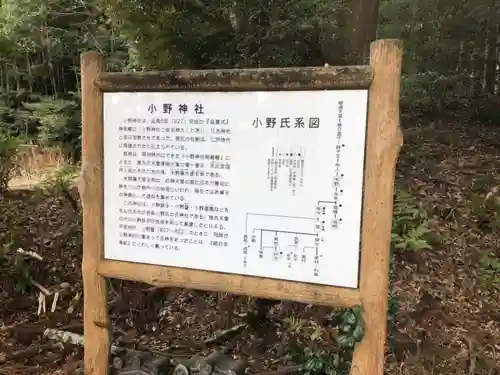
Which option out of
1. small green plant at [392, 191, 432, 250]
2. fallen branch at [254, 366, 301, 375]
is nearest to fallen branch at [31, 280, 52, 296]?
fallen branch at [254, 366, 301, 375]

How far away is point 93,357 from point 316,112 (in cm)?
197

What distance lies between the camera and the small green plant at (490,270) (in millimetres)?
4805

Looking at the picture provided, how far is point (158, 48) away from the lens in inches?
185

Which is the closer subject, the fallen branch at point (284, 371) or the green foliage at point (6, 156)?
the fallen branch at point (284, 371)

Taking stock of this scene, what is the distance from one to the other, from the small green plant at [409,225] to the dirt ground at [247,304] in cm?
12

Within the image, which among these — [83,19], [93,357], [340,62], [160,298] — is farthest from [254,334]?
[83,19]

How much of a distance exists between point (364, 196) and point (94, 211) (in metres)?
1.60

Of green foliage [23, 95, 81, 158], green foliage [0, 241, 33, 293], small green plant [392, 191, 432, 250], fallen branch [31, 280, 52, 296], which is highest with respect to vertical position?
green foliage [23, 95, 81, 158]

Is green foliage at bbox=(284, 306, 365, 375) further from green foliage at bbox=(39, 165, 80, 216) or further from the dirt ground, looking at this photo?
green foliage at bbox=(39, 165, 80, 216)

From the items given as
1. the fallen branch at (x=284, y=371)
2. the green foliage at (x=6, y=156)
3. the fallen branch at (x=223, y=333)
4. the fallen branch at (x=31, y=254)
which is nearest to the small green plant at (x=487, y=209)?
the fallen branch at (x=223, y=333)

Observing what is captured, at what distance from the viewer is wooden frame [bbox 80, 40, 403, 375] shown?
2488mm

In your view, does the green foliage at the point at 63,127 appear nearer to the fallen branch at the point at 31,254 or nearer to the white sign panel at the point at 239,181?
the fallen branch at the point at 31,254

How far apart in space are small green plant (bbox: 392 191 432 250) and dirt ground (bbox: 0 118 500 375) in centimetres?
→ 12

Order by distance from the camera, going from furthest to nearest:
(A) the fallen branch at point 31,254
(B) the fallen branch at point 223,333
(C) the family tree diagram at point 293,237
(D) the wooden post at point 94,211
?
1. (A) the fallen branch at point 31,254
2. (B) the fallen branch at point 223,333
3. (D) the wooden post at point 94,211
4. (C) the family tree diagram at point 293,237
